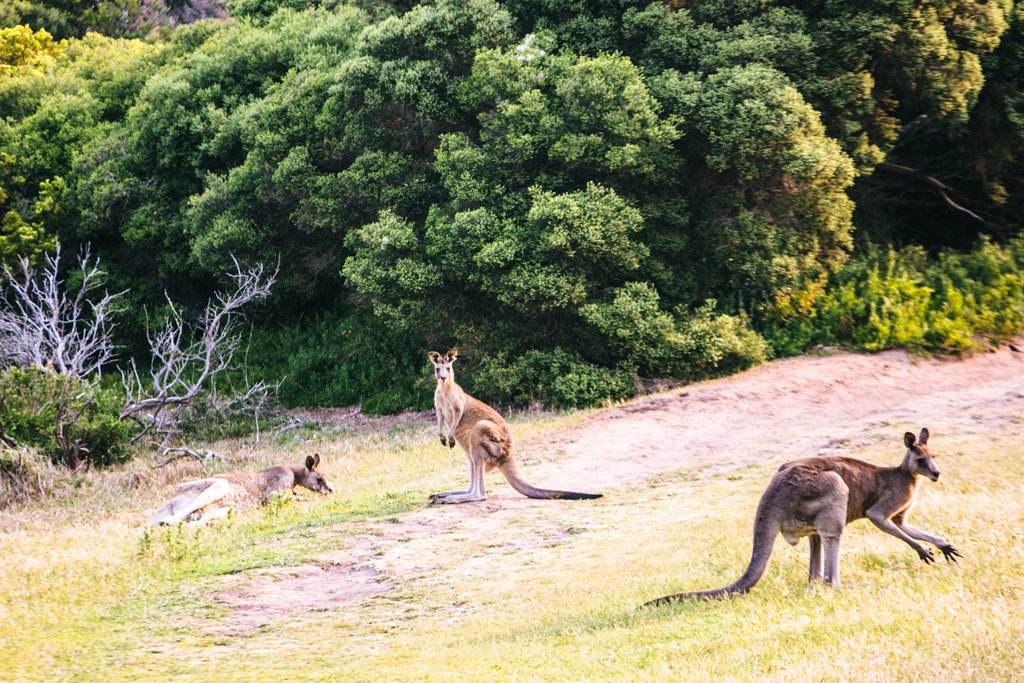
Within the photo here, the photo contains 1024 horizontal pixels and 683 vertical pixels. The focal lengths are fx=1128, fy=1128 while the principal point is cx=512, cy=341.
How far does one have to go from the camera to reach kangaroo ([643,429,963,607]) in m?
8.35

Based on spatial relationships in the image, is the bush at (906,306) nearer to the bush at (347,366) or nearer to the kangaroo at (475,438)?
the bush at (347,366)

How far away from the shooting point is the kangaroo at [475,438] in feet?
44.5

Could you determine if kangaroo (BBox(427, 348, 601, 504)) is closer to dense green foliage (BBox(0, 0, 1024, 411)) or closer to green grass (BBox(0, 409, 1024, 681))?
green grass (BBox(0, 409, 1024, 681))

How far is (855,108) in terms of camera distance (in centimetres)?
2262

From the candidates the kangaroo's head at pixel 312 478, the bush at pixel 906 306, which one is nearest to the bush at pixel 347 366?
the bush at pixel 906 306

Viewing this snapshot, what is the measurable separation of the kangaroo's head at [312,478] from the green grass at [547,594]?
318 mm

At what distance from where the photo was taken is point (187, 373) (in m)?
28.7

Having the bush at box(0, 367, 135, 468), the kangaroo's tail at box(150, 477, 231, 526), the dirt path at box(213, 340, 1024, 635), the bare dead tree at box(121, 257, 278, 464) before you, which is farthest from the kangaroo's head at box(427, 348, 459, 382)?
the bush at box(0, 367, 135, 468)

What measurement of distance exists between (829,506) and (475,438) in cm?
599

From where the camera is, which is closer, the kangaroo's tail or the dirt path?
the dirt path

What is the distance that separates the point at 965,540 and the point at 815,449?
620 cm

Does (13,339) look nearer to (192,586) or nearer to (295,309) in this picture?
(295,309)

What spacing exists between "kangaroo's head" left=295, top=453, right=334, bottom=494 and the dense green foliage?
243 inches

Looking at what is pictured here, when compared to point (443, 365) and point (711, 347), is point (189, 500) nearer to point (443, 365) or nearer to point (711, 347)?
point (443, 365)
